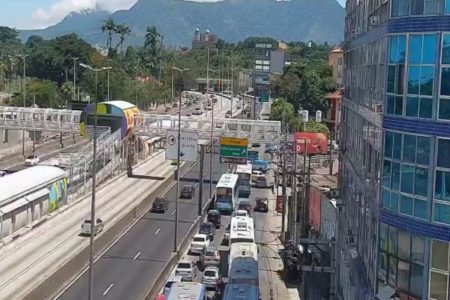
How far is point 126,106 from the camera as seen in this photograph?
196 ft

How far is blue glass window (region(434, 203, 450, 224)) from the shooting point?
16.2 meters

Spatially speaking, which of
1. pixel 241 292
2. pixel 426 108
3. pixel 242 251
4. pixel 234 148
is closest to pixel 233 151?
pixel 234 148

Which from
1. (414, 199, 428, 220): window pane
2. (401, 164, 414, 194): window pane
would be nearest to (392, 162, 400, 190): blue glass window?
(401, 164, 414, 194): window pane

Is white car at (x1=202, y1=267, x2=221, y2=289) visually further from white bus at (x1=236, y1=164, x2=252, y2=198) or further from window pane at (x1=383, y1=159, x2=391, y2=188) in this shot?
white bus at (x1=236, y1=164, x2=252, y2=198)

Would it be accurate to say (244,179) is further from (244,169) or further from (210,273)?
(210,273)

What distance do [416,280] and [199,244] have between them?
854 inches

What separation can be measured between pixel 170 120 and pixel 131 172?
18.9 feet

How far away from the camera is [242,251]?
33.2 meters

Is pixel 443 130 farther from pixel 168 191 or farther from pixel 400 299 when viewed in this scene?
pixel 168 191

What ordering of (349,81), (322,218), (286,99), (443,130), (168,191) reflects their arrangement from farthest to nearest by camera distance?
(286,99), (168,191), (322,218), (349,81), (443,130)

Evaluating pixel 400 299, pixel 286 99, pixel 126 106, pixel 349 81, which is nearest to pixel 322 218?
pixel 349 81

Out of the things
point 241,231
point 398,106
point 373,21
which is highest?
point 373,21

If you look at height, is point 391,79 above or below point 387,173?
above

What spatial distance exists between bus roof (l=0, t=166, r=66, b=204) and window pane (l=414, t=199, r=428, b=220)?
23030 mm
